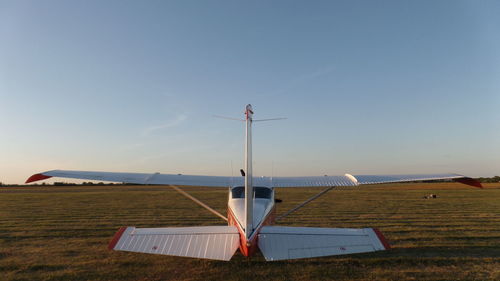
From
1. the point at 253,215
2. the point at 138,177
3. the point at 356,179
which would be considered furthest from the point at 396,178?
the point at 138,177

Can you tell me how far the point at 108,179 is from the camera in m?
6.58

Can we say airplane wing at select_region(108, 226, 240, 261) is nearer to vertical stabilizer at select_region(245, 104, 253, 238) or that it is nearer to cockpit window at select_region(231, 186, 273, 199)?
vertical stabilizer at select_region(245, 104, 253, 238)

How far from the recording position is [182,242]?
4.46 metres

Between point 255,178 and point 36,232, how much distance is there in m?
6.88

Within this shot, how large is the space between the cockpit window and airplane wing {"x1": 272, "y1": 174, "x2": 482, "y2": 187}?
766 millimetres

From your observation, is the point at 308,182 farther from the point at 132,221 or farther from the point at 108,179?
the point at 132,221

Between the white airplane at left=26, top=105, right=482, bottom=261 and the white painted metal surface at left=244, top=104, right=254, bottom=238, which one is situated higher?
the white painted metal surface at left=244, top=104, right=254, bottom=238

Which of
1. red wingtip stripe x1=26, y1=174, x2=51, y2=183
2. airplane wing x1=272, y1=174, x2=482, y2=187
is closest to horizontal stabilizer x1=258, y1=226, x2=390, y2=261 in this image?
airplane wing x1=272, y1=174, x2=482, y2=187

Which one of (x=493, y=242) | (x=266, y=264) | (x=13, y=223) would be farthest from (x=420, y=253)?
(x=13, y=223)

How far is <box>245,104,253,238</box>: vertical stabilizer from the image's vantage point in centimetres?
470

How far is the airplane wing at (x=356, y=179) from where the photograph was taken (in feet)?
20.9

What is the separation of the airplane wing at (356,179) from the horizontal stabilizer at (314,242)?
226 centimetres

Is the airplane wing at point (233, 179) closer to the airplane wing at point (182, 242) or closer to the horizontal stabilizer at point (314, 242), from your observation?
the airplane wing at point (182, 242)

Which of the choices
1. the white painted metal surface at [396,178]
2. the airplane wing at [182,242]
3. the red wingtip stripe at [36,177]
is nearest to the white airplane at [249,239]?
the airplane wing at [182,242]
